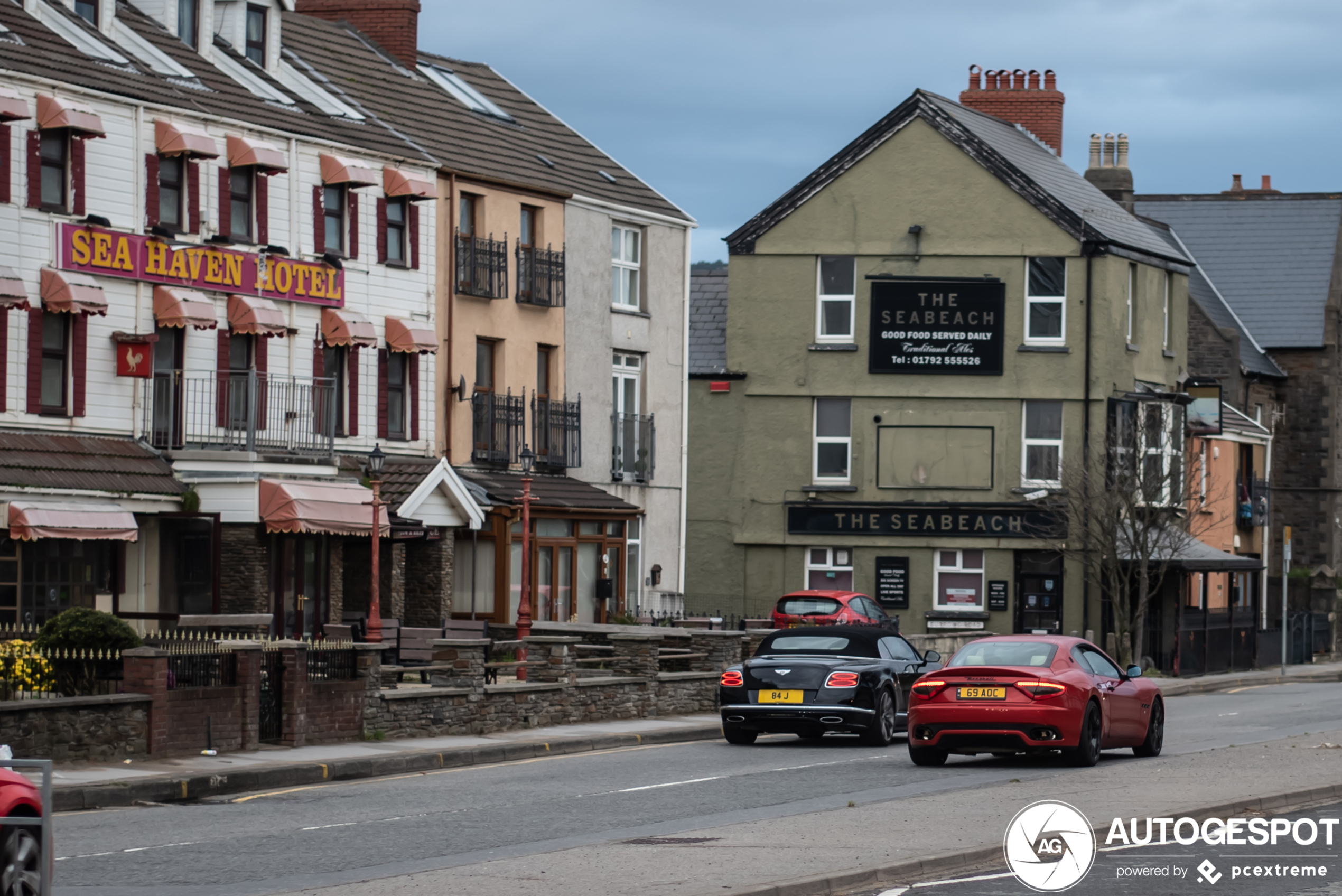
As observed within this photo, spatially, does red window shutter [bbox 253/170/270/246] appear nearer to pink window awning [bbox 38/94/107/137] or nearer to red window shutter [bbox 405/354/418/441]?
pink window awning [bbox 38/94/107/137]

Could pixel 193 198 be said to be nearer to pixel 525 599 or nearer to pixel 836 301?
pixel 525 599

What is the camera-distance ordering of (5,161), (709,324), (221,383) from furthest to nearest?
(709,324)
(221,383)
(5,161)

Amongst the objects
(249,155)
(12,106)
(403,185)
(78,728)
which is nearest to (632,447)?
(403,185)

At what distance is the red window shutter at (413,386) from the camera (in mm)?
36938

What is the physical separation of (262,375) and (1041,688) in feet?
56.1

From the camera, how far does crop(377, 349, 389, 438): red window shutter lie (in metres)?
36.3

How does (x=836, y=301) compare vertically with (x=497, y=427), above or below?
above

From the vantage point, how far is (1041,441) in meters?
47.1

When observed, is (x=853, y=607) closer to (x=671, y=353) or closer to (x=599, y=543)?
(x=599, y=543)

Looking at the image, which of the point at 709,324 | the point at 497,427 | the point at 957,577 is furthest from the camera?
the point at 709,324

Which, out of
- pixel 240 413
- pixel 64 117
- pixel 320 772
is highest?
pixel 64 117

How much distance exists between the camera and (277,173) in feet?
111

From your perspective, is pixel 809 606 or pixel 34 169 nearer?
pixel 34 169

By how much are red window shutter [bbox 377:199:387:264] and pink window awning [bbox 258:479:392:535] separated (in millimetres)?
5240
